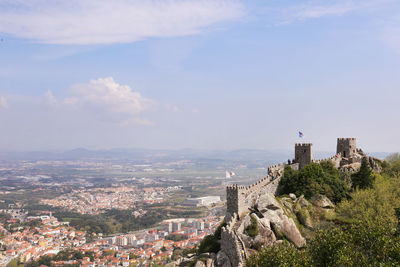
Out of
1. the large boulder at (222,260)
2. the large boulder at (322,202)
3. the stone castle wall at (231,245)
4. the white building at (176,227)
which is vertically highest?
the large boulder at (322,202)

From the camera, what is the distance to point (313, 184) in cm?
3697

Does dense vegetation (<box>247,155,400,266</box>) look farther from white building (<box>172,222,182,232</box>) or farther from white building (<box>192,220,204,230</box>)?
white building (<box>172,222,182,232</box>)

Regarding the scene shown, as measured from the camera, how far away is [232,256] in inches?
1081

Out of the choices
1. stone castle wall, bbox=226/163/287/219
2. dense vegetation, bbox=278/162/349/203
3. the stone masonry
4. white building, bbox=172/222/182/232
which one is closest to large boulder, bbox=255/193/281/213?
the stone masonry

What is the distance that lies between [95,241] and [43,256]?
2044cm

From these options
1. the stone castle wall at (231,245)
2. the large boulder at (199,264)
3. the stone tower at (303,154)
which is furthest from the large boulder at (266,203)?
the stone tower at (303,154)

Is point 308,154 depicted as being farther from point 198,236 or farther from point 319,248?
point 198,236

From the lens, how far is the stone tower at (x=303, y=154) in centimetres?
4469

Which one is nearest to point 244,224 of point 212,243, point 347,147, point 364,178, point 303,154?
point 212,243

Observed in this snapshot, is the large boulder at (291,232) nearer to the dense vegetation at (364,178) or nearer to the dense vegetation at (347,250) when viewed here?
the dense vegetation at (347,250)

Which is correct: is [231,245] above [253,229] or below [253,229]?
below

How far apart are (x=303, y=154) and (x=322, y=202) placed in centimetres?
1113

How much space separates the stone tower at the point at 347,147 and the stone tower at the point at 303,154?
31.4 feet

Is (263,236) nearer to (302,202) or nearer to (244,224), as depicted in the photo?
(244,224)
